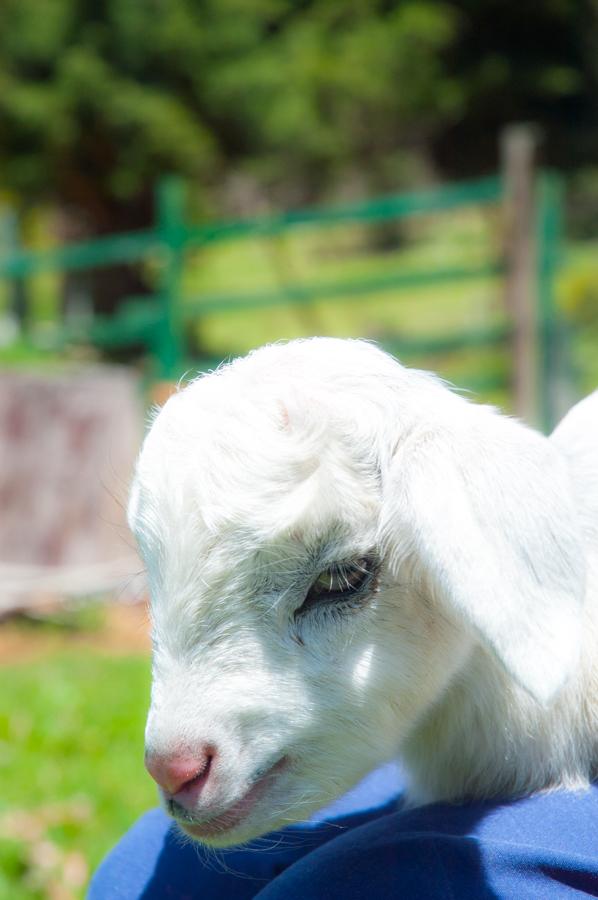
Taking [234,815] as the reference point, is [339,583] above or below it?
above

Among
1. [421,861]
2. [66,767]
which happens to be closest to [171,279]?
[66,767]

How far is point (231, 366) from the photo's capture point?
1463mm

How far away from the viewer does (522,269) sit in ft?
26.7

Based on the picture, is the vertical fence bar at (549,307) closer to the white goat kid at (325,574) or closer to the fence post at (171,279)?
the fence post at (171,279)

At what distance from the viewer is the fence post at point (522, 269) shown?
804 cm

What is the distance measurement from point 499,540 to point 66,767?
2802 millimetres

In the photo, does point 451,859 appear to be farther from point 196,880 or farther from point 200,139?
point 200,139

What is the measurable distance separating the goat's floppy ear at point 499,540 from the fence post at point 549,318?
23.0ft

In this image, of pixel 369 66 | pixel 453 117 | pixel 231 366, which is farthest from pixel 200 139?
pixel 231 366

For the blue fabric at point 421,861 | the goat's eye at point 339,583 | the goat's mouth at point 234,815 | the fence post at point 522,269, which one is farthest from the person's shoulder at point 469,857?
the fence post at point 522,269

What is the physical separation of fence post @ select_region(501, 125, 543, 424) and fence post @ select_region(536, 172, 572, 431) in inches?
2.6

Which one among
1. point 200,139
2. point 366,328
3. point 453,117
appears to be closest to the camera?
point 366,328

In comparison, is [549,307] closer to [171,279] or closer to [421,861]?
[171,279]

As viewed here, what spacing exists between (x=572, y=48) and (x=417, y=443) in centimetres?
1996
